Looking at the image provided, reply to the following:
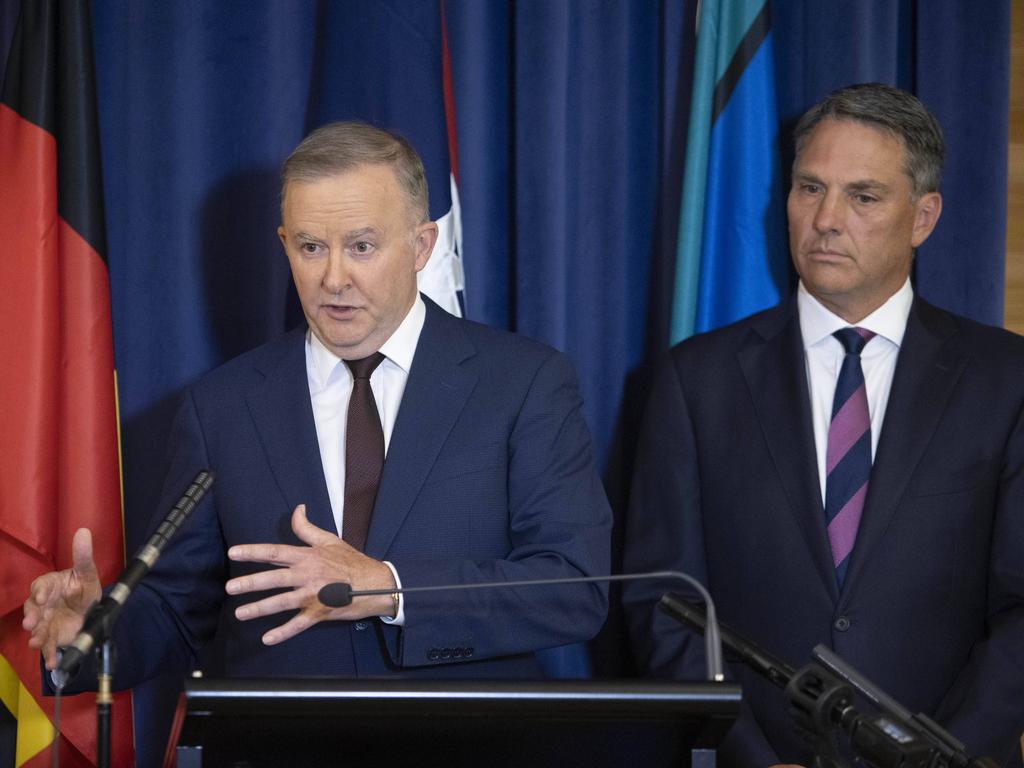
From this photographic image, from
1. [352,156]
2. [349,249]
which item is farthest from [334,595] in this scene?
[352,156]

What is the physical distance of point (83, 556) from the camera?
2.15 meters

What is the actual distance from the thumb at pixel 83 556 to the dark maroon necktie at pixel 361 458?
1.81 feet

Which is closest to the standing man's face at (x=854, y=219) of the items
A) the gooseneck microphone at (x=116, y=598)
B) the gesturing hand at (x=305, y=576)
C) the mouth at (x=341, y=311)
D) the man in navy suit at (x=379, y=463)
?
the man in navy suit at (x=379, y=463)

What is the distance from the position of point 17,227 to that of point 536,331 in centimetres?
124

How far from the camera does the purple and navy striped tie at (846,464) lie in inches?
110

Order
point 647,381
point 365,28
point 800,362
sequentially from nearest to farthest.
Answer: point 800,362 → point 365,28 → point 647,381

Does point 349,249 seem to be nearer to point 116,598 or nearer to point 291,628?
point 291,628

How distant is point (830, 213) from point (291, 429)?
126cm

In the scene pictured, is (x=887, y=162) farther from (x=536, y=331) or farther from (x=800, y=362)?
(x=536, y=331)

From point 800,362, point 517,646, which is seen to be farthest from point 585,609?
point 800,362

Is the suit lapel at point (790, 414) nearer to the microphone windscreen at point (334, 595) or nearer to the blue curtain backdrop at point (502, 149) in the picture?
the blue curtain backdrop at point (502, 149)

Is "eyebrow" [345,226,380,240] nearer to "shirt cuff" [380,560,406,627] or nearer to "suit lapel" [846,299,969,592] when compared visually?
"shirt cuff" [380,560,406,627]

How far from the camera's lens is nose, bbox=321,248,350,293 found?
2617 mm

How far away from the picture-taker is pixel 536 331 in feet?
10.9
